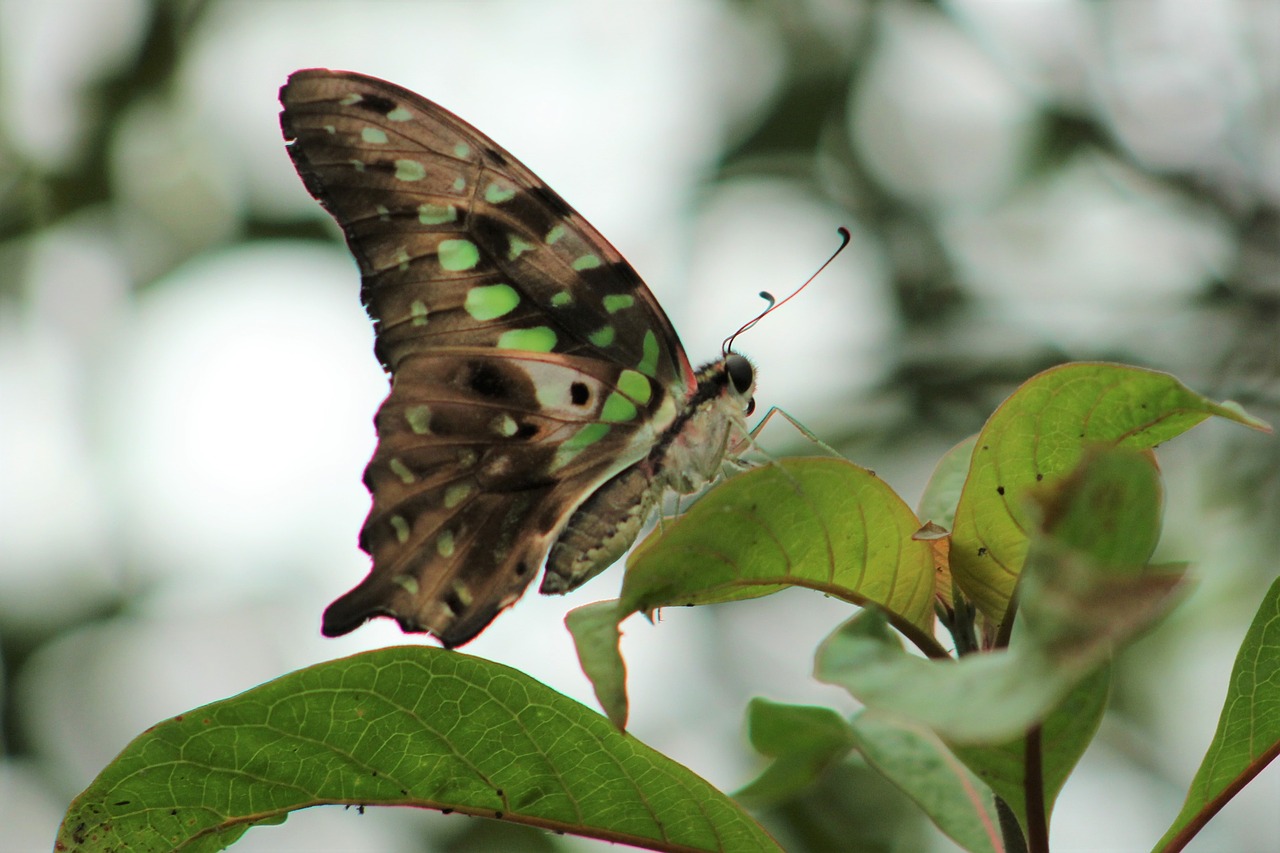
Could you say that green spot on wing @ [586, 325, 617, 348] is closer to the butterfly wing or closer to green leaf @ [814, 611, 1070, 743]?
the butterfly wing

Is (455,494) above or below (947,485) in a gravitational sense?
above

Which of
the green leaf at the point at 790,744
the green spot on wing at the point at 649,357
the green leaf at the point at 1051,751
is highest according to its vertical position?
the green spot on wing at the point at 649,357

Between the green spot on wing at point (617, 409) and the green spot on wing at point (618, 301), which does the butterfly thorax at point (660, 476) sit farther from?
the green spot on wing at point (618, 301)

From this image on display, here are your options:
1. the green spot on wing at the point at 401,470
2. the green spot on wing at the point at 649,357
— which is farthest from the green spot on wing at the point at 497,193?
the green spot on wing at the point at 401,470

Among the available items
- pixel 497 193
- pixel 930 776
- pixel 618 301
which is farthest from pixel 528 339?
pixel 930 776

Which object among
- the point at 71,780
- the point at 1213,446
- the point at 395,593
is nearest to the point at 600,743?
the point at 395,593

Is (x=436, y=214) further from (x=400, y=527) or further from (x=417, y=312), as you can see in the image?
(x=400, y=527)

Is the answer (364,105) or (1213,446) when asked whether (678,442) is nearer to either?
(364,105)
